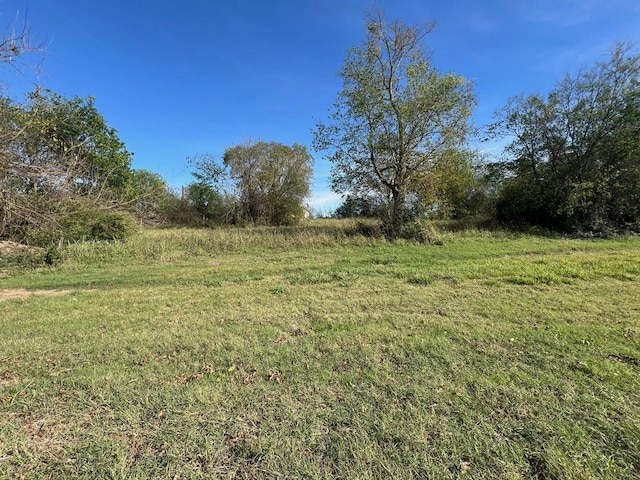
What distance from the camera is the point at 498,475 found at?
6.14ft

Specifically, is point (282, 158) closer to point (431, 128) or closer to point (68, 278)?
point (431, 128)

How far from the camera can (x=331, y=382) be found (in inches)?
114

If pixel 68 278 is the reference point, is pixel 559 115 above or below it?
above

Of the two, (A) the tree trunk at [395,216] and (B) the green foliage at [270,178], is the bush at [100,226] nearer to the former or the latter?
(A) the tree trunk at [395,216]

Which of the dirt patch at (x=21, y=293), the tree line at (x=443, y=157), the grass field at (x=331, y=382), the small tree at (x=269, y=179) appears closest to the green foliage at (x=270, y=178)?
the small tree at (x=269, y=179)

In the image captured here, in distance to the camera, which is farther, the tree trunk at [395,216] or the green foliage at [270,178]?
the green foliage at [270,178]

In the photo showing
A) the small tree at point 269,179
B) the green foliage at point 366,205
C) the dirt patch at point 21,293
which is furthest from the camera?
the small tree at point 269,179

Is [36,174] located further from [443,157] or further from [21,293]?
[443,157]

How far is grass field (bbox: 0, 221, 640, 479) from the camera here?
2021mm

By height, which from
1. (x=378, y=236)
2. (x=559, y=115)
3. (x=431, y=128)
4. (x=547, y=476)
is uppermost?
(x=559, y=115)

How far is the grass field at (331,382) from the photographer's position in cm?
202

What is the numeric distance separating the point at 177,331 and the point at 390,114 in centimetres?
1473

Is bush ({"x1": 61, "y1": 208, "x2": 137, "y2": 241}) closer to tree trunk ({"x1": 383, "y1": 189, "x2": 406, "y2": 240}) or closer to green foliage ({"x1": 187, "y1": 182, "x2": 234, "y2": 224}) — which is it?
tree trunk ({"x1": 383, "y1": 189, "x2": 406, "y2": 240})

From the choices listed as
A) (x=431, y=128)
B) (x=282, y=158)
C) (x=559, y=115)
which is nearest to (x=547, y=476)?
(x=431, y=128)
